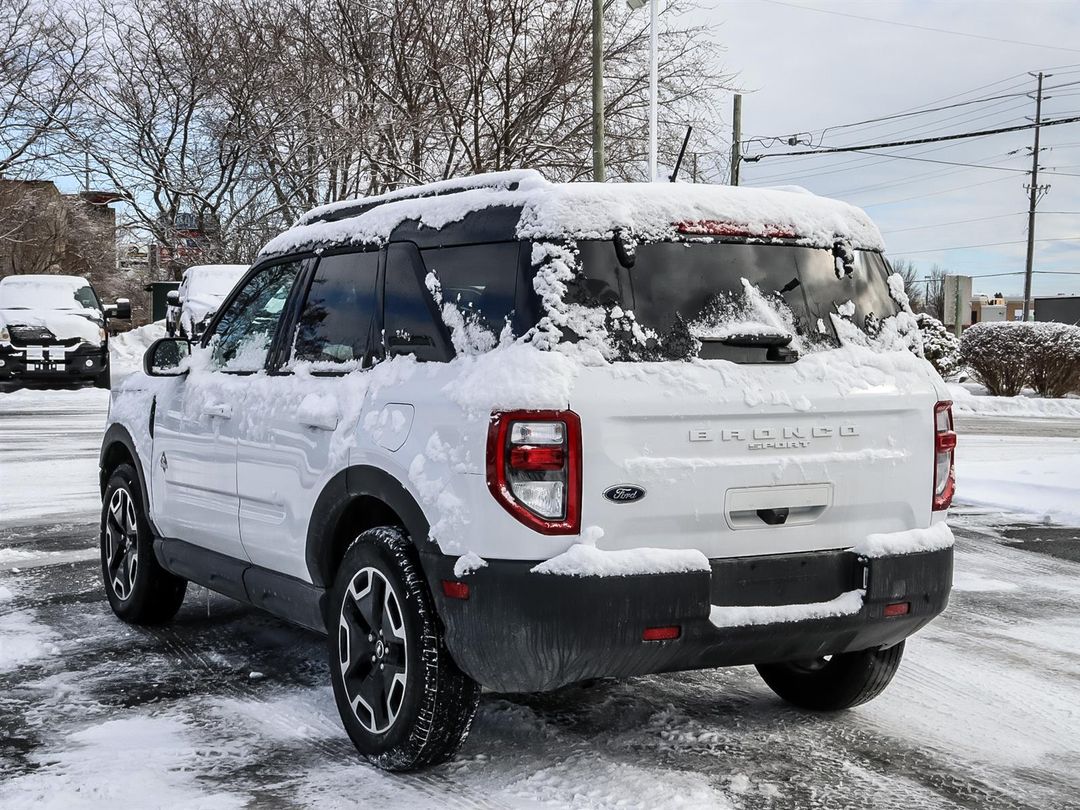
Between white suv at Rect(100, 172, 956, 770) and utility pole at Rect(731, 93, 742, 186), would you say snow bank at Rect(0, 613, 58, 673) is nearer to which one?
white suv at Rect(100, 172, 956, 770)

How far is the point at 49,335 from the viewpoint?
20234 millimetres

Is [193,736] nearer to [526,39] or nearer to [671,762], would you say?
[671,762]

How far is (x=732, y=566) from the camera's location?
3.67 metres

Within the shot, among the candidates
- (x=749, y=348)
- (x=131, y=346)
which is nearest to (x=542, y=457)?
(x=749, y=348)

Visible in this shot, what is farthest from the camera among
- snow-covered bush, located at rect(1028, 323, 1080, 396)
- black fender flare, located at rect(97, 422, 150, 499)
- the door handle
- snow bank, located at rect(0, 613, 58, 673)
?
snow-covered bush, located at rect(1028, 323, 1080, 396)

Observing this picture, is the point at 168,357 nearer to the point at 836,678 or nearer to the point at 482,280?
the point at 482,280

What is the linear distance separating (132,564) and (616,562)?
11.7 feet

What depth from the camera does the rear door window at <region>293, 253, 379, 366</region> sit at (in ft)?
14.5

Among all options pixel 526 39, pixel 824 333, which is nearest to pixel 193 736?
pixel 824 333

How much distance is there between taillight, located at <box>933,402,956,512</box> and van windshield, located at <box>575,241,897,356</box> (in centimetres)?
38

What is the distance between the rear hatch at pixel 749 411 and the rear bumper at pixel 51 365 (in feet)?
61.2

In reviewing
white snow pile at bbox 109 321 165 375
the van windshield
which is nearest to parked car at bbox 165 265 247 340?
white snow pile at bbox 109 321 165 375

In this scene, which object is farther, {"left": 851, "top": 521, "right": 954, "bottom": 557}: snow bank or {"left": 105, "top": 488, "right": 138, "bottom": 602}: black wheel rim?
{"left": 105, "top": 488, "right": 138, "bottom": 602}: black wheel rim

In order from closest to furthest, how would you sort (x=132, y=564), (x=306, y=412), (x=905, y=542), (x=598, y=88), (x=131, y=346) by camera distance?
(x=905, y=542)
(x=306, y=412)
(x=132, y=564)
(x=598, y=88)
(x=131, y=346)
